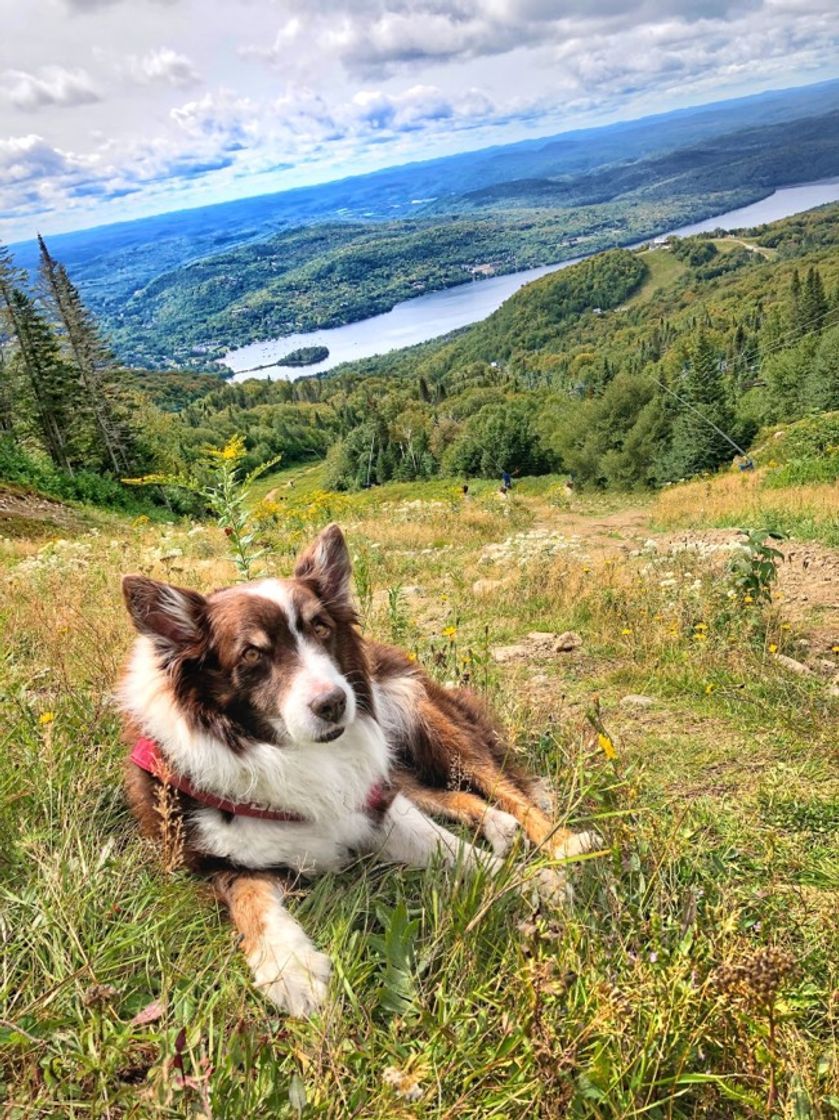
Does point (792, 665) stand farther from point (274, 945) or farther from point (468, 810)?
point (274, 945)

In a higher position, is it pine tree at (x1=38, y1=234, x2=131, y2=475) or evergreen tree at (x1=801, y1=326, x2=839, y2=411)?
pine tree at (x1=38, y1=234, x2=131, y2=475)

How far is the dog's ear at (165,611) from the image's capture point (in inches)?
93.0

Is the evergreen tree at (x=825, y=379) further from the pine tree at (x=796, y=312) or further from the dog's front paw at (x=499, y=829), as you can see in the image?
the dog's front paw at (x=499, y=829)

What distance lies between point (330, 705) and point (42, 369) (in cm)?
4051

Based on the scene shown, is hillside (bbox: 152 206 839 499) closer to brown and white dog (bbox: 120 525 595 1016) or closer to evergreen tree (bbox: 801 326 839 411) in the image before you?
evergreen tree (bbox: 801 326 839 411)

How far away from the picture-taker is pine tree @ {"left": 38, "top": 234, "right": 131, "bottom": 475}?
124ft

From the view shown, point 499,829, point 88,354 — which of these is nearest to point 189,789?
point 499,829

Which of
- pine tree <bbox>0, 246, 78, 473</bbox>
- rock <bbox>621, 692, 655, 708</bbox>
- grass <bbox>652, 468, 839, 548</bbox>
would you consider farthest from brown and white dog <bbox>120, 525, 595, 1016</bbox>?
pine tree <bbox>0, 246, 78, 473</bbox>

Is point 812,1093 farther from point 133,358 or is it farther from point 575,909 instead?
point 133,358

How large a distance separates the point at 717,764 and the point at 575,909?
187 cm

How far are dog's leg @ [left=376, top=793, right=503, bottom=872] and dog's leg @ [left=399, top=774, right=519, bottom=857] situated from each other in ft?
0.54

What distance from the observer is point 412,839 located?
109 inches

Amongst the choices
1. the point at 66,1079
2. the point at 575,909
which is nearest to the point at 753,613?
the point at 575,909

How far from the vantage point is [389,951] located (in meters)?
1.95
